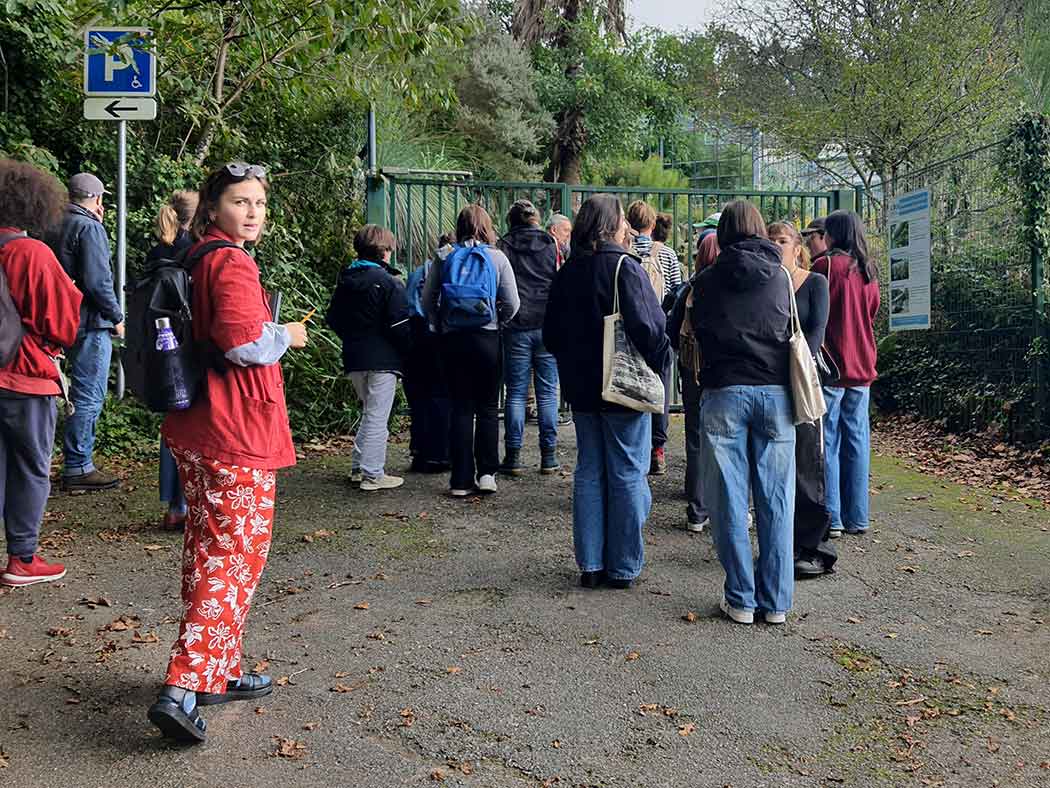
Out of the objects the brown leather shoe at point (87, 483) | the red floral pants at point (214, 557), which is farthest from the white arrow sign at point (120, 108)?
the red floral pants at point (214, 557)

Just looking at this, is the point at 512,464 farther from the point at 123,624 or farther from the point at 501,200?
the point at 123,624

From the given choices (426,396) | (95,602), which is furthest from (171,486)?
(426,396)

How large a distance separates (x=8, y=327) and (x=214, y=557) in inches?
89.8

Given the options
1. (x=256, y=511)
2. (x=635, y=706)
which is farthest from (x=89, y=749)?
(x=635, y=706)

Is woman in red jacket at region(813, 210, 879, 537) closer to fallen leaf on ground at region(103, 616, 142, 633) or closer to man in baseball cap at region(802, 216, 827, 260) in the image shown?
man in baseball cap at region(802, 216, 827, 260)

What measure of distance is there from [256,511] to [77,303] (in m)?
2.44

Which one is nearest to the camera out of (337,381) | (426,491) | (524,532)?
(524,532)

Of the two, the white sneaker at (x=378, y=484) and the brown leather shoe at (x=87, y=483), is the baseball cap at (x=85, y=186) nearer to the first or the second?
the brown leather shoe at (x=87, y=483)

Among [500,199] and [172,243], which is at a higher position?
[500,199]

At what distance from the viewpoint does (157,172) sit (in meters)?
10.5

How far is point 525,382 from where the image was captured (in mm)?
8617

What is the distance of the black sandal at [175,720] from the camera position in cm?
372

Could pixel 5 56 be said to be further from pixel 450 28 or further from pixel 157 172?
pixel 450 28

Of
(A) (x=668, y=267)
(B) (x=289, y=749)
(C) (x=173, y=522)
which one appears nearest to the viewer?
(B) (x=289, y=749)
